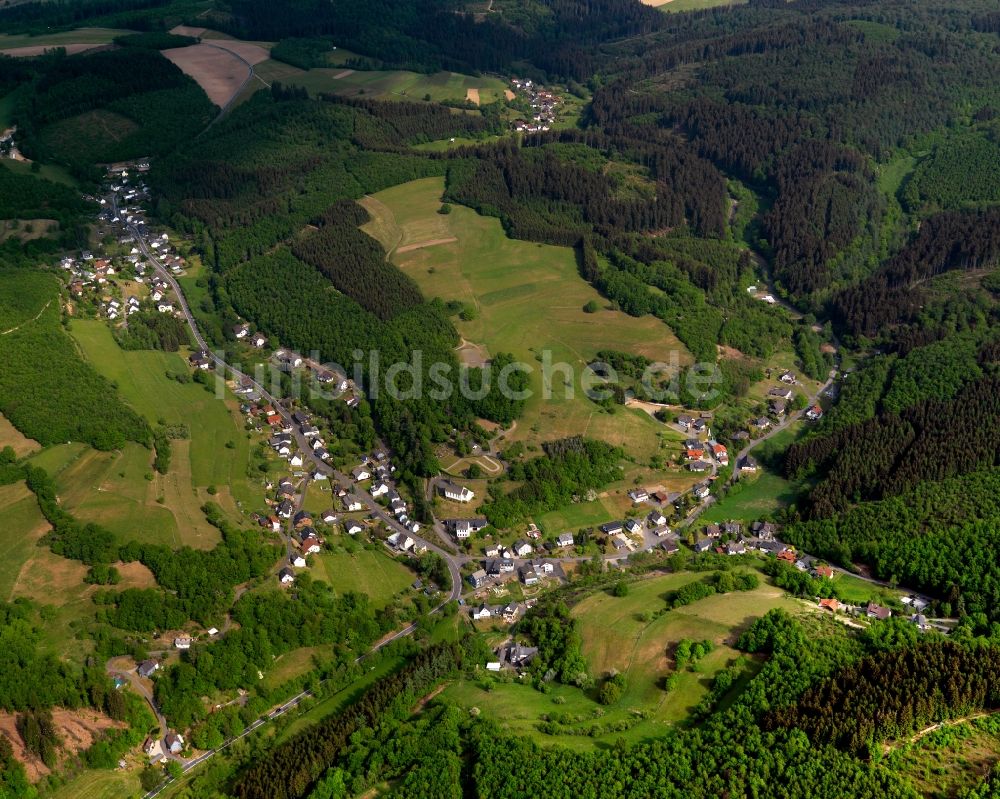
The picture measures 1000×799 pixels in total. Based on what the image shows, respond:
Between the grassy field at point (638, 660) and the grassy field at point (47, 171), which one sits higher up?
the grassy field at point (47, 171)

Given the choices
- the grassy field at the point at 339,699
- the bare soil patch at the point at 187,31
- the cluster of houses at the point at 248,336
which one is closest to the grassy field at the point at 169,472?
the cluster of houses at the point at 248,336

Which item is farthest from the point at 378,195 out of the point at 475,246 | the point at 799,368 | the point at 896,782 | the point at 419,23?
the point at 896,782

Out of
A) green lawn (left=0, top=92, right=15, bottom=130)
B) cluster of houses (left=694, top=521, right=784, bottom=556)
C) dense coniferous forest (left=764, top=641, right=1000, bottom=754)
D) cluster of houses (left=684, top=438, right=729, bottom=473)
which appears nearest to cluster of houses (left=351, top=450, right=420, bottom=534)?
cluster of houses (left=694, top=521, right=784, bottom=556)

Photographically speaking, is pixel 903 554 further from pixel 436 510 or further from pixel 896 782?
pixel 436 510

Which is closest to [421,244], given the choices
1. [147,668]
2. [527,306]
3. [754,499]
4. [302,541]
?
[527,306]

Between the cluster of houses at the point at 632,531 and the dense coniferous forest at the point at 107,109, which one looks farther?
the dense coniferous forest at the point at 107,109

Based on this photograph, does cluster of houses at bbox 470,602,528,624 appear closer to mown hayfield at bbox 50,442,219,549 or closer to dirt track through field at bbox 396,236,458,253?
mown hayfield at bbox 50,442,219,549

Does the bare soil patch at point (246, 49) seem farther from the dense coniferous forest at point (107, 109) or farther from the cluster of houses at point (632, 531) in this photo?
the cluster of houses at point (632, 531)
